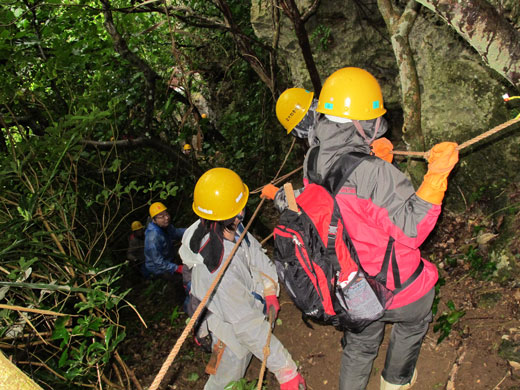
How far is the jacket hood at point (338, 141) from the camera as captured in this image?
6.86ft

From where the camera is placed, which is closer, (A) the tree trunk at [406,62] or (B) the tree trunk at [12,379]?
(B) the tree trunk at [12,379]

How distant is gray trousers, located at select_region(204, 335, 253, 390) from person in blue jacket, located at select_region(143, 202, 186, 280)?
2.46 m

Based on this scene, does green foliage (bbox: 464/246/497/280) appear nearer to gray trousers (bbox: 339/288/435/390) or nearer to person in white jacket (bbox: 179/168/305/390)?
gray trousers (bbox: 339/288/435/390)

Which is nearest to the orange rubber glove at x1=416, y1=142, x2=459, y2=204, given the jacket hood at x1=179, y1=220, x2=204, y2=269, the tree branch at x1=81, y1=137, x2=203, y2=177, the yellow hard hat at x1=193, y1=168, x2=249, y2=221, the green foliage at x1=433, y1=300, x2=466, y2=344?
the yellow hard hat at x1=193, y1=168, x2=249, y2=221

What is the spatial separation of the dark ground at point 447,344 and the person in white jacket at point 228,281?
3.24 feet

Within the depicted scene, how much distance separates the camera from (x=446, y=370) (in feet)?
9.59

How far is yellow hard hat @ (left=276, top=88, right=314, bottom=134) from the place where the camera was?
3.02 metres

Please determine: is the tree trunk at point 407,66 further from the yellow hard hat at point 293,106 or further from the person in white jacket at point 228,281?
the person in white jacket at point 228,281

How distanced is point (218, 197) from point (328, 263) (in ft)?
3.27

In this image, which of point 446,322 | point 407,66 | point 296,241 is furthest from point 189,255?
point 407,66

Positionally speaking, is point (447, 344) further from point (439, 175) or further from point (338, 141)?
point (338, 141)

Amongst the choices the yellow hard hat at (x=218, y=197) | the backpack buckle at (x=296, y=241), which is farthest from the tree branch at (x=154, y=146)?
the backpack buckle at (x=296, y=241)

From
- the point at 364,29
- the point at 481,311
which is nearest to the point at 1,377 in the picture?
the point at 481,311

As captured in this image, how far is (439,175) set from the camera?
1803 millimetres
